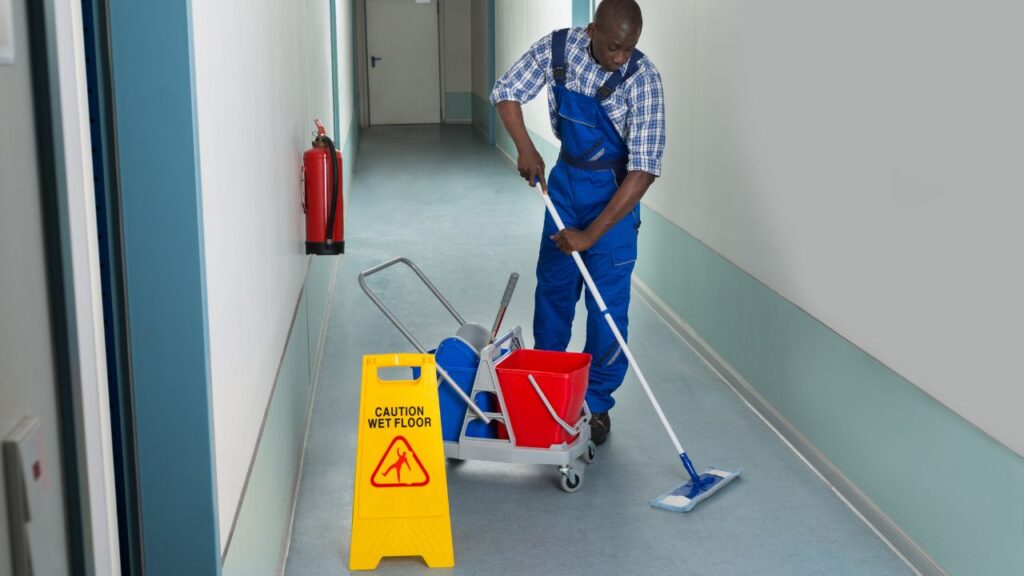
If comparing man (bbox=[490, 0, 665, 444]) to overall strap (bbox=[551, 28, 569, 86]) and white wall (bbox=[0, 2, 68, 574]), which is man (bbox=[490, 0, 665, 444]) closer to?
overall strap (bbox=[551, 28, 569, 86])

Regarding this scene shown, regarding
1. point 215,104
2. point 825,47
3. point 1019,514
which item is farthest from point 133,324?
point 825,47

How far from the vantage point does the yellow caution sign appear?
10.0ft

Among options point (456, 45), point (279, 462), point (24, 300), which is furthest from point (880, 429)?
point (456, 45)

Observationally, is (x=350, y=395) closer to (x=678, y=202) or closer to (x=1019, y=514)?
(x=678, y=202)

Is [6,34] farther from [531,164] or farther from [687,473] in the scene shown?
[687,473]

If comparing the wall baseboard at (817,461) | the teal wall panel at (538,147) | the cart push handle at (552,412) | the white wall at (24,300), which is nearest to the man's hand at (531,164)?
the cart push handle at (552,412)

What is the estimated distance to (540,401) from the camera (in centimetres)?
343

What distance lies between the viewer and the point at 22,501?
1015mm

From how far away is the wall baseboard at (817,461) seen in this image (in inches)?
122

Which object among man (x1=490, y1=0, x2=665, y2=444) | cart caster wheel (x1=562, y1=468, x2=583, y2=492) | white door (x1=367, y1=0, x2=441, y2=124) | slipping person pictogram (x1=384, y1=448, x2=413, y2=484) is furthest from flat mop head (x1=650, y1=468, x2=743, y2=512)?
white door (x1=367, y1=0, x2=441, y2=124)

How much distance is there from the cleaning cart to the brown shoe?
1.03ft

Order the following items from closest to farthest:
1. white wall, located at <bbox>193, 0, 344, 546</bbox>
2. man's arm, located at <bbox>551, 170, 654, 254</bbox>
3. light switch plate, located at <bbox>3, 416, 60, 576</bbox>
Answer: light switch plate, located at <bbox>3, 416, 60, 576</bbox> → white wall, located at <bbox>193, 0, 344, 546</bbox> → man's arm, located at <bbox>551, 170, 654, 254</bbox>

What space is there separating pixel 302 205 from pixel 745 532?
2000 millimetres

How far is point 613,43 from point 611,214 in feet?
1.89
